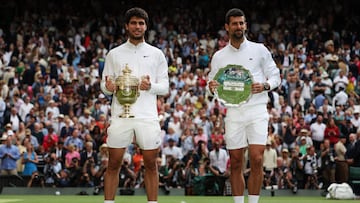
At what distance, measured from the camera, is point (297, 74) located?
96.1 ft

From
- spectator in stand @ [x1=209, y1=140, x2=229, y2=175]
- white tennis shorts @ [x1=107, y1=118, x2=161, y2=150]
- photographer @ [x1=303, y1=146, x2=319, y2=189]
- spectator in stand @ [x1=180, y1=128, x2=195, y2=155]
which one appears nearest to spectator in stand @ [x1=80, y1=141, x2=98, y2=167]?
spectator in stand @ [x1=180, y1=128, x2=195, y2=155]

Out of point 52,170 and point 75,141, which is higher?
point 75,141

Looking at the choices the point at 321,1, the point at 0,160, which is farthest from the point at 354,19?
the point at 0,160

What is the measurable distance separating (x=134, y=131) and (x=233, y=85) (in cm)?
A: 161

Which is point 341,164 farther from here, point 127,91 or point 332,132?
point 127,91

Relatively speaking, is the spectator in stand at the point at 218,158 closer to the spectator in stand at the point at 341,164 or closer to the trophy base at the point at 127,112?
the spectator in stand at the point at 341,164

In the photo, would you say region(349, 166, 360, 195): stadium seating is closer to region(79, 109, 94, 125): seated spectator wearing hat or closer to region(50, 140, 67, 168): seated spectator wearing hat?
region(50, 140, 67, 168): seated spectator wearing hat

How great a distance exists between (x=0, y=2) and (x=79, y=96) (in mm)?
9866

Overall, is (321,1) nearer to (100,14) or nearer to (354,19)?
(354,19)

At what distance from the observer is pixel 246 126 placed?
1223 cm

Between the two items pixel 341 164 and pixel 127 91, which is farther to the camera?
pixel 341 164

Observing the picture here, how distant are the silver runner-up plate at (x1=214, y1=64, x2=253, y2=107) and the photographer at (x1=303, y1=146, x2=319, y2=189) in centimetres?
1283

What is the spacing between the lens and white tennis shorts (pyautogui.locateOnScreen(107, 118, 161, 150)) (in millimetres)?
11359

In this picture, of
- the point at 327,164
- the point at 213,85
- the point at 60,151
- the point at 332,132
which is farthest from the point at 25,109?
the point at 213,85
